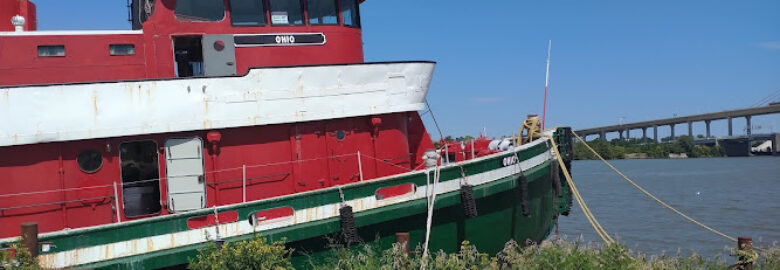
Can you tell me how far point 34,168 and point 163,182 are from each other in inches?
61.0

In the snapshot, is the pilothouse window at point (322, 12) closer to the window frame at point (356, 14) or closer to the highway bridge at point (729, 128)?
the window frame at point (356, 14)

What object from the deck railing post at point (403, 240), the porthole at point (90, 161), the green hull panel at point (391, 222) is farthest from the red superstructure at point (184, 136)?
the deck railing post at point (403, 240)

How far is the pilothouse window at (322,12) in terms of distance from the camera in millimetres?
10047

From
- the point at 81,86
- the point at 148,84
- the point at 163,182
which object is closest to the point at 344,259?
the point at 163,182

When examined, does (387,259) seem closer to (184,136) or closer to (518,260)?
(518,260)

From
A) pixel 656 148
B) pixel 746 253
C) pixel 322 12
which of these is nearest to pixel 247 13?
pixel 322 12

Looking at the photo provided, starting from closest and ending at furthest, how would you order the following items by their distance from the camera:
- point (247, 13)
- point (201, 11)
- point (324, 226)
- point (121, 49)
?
point (324, 226), point (121, 49), point (201, 11), point (247, 13)

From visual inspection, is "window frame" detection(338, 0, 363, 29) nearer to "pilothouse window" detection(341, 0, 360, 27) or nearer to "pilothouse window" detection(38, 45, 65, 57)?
"pilothouse window" detection(341, 0, 360, 27)

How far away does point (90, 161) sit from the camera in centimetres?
843

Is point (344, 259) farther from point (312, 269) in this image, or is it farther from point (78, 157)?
point (78, 157)

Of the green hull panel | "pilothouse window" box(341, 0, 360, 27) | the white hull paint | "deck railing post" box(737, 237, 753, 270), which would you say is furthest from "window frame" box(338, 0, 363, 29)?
"deck railing post" box(737, 237, 753, 270)

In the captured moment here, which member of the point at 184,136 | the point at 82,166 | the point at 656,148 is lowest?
the point at 656,148

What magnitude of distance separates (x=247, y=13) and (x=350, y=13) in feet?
5.64

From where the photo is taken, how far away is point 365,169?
9789 millimetres
